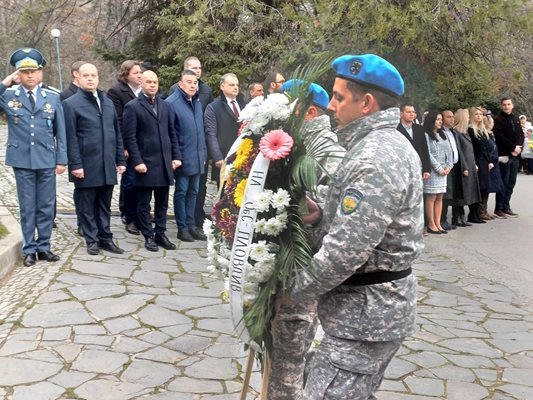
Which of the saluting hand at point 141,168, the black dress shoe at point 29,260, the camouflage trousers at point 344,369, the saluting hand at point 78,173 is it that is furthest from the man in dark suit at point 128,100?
the camouflage trousers at point 344,369

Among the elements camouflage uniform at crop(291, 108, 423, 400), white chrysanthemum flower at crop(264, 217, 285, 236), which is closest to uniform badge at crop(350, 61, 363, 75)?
camouflage uniform at crop(291, 108, 423, 400)

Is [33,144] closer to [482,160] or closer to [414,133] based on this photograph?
[414,133]

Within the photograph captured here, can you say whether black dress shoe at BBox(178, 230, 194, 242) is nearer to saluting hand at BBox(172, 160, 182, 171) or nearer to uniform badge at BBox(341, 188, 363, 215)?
saluting hand at BBox(172, 160, 182, 171)

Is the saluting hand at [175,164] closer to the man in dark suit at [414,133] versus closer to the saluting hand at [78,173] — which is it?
the saluting hand at [78,173]

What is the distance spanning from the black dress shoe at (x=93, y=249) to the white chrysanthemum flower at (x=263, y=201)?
15.7 feet

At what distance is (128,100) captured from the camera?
28.6ft

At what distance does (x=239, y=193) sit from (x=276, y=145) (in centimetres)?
32

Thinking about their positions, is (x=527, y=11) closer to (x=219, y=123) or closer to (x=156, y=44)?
(x=219, y=123)

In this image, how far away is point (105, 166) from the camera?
7.34m

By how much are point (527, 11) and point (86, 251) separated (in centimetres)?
717

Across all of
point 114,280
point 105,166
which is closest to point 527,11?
point 105,166

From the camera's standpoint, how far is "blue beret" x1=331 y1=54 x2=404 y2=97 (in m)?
2.71

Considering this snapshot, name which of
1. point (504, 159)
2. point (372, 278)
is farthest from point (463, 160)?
A: point (372, 278)

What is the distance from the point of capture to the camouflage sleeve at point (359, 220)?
2539mm
